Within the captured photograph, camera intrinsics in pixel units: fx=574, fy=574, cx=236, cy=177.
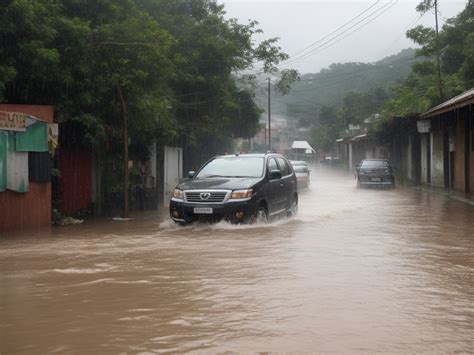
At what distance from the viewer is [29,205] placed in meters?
12.4

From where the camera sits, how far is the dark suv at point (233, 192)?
1157 cm

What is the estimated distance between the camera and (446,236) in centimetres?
1153

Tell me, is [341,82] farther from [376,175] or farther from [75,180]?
[75,180]

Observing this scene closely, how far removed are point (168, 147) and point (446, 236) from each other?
11.6m

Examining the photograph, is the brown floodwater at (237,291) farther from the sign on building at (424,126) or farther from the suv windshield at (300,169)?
the suv windshield at (300,169)

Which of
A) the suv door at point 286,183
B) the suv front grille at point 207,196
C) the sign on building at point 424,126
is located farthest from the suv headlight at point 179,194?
the sign on building at point 424,126

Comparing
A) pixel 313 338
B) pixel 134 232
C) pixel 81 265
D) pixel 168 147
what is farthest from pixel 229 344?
pixel 168 147

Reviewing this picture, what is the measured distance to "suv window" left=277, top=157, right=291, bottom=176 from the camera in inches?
562

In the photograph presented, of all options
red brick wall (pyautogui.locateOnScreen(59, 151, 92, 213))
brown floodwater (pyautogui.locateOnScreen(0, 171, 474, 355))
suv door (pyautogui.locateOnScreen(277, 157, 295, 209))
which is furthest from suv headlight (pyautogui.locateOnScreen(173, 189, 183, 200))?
red brick wall (pyautogui.locateOnScreen(59, 151, 92, 213))

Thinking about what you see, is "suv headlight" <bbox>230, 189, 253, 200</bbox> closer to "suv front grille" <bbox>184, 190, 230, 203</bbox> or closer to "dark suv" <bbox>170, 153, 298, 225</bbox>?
"dark suv" <bbox>170, 153, 298, 225</bbox>

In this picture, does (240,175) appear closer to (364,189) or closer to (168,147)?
(168,147)

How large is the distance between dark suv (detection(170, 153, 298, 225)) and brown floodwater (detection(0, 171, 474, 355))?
34 centimetres

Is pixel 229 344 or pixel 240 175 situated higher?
pixel 240 175

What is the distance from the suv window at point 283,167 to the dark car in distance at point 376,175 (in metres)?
15.7
